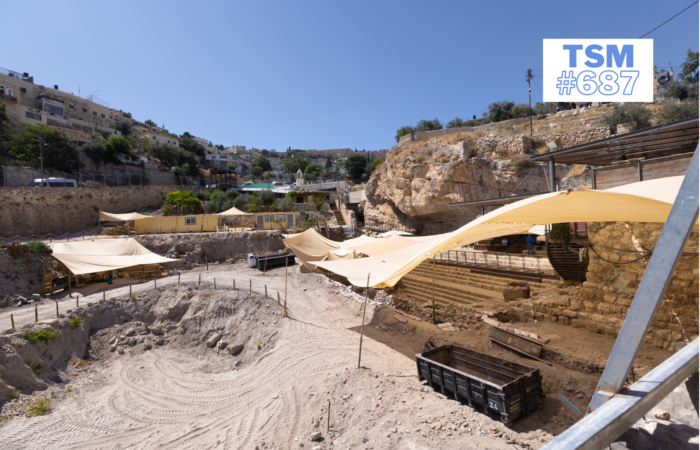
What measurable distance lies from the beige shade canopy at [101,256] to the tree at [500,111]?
3877 centimetres

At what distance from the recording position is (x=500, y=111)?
37.7 meters

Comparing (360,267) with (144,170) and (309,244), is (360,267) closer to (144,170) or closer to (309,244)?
(309,244)

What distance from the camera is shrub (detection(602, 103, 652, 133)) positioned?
19516mm

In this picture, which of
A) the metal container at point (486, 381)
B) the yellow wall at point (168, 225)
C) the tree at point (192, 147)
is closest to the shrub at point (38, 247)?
the yellow wall at point (168, 225)

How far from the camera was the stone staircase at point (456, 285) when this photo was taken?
11.5 metres

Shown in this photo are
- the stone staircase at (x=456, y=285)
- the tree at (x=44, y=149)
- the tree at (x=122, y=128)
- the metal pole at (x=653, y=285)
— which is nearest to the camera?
the metal pole at (x=653, y=285)

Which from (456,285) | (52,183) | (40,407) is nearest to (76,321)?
(40,407)

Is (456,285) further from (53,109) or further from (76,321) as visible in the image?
(53,109)

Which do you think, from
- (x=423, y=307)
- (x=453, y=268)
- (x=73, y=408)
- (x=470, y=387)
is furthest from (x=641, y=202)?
(x=73, y=408)

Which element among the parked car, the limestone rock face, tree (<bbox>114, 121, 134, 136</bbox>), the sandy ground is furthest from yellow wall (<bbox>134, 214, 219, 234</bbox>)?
tree (<bbox>114, 121, 134, 136</bbox>)

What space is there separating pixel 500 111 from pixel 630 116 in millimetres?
19251

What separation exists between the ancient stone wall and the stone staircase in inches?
119

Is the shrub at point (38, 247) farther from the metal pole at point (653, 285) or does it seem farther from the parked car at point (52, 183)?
the metal pole at point (653, 285)

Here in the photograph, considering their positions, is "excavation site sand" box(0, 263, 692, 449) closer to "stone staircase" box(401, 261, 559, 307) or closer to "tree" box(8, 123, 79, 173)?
"stone staircase" box(401, 261, 559, 307)
